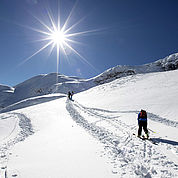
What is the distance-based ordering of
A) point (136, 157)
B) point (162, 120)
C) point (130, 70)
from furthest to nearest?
1. point (130, 70)
2. point (162, 120)
3. point (136, 157)

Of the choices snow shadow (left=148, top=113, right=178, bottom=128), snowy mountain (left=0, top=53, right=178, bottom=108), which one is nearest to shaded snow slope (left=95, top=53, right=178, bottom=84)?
snowy mountain (left=0, top=53, right=178, bottom=108)

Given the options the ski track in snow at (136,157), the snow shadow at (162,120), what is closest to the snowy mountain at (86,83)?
the snow shadow at (162,120)

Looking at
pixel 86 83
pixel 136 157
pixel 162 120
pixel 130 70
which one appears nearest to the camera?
pixel 136 157

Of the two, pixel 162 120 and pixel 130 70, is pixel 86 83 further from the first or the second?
pixel 162 120

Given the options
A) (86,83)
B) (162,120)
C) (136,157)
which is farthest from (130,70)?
(136,157)

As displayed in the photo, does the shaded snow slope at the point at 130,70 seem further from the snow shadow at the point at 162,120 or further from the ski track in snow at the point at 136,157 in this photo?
the ski track in snow at the point at 136,157

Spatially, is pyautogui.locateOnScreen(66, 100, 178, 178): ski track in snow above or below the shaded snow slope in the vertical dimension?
below

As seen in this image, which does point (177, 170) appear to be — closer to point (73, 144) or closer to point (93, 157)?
point (93, 157)

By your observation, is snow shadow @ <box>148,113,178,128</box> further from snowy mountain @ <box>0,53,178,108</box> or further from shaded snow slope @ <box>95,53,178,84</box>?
shaded snow slope @ <box>95,53,178,84</box>

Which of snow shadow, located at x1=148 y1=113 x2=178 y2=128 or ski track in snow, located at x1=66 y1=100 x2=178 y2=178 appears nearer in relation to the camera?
ski track in snow, located at x1=66 y1=100 x2=178 y2=178

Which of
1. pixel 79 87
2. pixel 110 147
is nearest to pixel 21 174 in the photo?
pixel 110 147

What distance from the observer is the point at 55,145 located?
6.20 metres

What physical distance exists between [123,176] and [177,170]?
1.99 metres

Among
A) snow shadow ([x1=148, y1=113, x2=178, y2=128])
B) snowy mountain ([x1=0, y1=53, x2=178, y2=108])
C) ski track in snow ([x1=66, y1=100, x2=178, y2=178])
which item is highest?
snowy mountain ([x1=0, y1=53, x2=178, y2=108])
